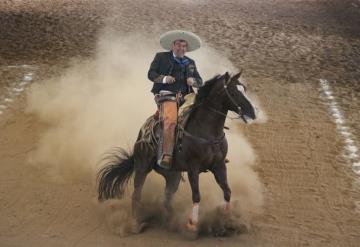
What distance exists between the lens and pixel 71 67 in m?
14.3

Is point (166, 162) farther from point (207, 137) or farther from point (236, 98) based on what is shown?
point (236, 98)

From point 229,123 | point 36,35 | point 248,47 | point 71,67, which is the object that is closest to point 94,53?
point 71,67

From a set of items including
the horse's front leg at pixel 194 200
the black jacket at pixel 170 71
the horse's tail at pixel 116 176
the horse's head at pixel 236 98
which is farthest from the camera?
the horse's tail at pixel 116 176

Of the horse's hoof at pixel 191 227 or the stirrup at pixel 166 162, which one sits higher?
the stirrup at pixel 166 162

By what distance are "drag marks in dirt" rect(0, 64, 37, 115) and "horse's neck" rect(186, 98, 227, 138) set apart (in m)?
5.91

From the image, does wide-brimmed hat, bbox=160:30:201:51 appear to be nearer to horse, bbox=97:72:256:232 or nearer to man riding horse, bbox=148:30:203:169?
man riding horse, bbox=148:30:203:169

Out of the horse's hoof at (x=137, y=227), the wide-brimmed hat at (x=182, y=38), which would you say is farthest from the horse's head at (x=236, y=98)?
the horse's hoof at (x=137, y=227)

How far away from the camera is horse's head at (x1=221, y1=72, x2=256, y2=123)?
7.14 metres

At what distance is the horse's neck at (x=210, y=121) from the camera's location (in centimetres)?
736

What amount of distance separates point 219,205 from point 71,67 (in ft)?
23.7

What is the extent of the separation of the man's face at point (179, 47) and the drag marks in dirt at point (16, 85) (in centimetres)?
549

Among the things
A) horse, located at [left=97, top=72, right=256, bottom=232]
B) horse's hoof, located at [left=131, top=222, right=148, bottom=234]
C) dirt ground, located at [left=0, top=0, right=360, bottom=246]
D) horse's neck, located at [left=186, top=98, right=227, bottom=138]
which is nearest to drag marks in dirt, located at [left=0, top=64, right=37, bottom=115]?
dirt ground, located at [left=0, top=0, right=360, bottom=246]

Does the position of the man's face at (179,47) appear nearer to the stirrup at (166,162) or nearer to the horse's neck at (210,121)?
the horse's neck at (210,121)

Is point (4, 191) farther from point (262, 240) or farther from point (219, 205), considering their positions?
point (262, 240)
